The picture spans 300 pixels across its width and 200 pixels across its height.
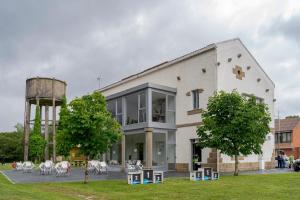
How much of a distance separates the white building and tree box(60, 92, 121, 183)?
7.53 metres

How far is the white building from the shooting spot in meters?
26.9

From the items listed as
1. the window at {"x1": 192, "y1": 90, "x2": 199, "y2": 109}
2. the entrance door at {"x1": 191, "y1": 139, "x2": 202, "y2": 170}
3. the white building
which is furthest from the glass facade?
the entrance door at {"x1": 191, "y1": 139, "x2": 202, "y2": 170}

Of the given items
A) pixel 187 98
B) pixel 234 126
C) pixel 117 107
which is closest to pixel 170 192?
pixel 234 126

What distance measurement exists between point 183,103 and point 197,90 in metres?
1.71

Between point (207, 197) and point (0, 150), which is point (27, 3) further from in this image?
point (0, 150)

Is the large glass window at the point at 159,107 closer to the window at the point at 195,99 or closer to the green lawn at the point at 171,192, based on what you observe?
the window at the point at 195,99

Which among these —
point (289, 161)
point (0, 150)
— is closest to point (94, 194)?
point (289, 161)

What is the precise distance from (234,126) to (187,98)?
7.23m

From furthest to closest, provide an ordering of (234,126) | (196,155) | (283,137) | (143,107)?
(283,137)
(143,107)
(196,155)
(234,126)

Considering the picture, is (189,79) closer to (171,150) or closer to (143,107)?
(143,107)

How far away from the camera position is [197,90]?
2791 cm

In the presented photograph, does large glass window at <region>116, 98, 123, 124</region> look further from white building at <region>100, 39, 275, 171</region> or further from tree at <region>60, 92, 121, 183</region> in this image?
tree at <region>60, 92, 121, 183</region>

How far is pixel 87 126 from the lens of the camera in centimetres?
1908

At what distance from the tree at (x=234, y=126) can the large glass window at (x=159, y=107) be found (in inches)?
282
